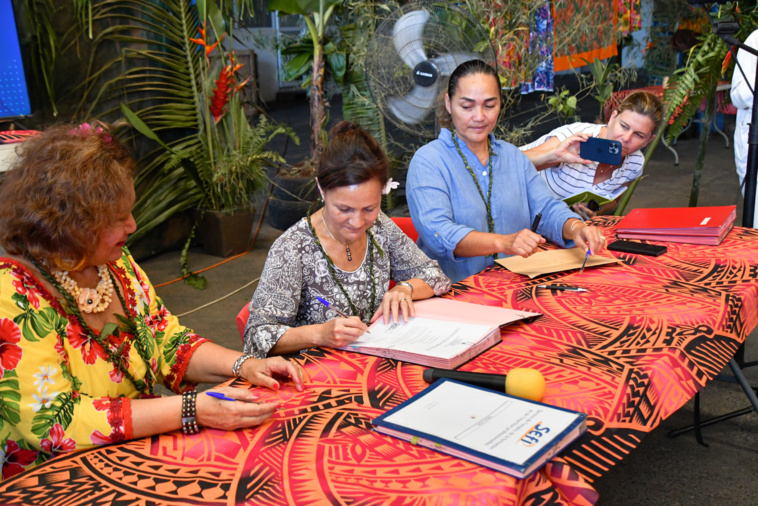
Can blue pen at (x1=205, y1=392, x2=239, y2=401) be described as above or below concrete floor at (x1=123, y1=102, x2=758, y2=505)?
above

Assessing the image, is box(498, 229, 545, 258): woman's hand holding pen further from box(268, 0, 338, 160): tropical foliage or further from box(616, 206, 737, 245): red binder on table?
box(268, 0, 338, 160): tropical foliage

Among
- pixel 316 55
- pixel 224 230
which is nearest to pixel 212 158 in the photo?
pixel 224 230

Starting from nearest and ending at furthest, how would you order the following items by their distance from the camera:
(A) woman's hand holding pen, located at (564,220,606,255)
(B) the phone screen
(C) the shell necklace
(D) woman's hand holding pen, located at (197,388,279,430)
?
(D) woman's hand holding pen, located at (197,388,279,430) → (C) the shell necklace → (A) woman's hand holding pen, located at (564,220,606,255) → (B) the phone screen

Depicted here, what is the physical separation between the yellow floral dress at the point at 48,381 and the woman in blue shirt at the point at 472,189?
49.0 inches

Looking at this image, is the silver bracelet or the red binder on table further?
the red binder on table

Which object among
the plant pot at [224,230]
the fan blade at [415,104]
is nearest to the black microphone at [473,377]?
the fan blade at [415,104]

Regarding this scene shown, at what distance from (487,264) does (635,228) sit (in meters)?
0.57

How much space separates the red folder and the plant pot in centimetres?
326

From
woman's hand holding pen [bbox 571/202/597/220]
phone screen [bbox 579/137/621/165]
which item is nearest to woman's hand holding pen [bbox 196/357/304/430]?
phone screen [bbox 579/137/621/165]

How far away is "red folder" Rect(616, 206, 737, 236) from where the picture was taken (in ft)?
7.84

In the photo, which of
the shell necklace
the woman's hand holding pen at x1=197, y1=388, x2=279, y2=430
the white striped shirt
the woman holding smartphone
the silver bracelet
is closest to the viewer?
the woman's hand holding pen at x1=197, y1=388, x2=279, y2=430

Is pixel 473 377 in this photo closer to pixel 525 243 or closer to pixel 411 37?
pixel 525 243

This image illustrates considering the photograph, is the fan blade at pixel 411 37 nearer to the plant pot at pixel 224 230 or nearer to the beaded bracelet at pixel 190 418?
the plant pot at pixel 224 230

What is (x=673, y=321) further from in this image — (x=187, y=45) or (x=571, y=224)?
(x=187, y=45)
